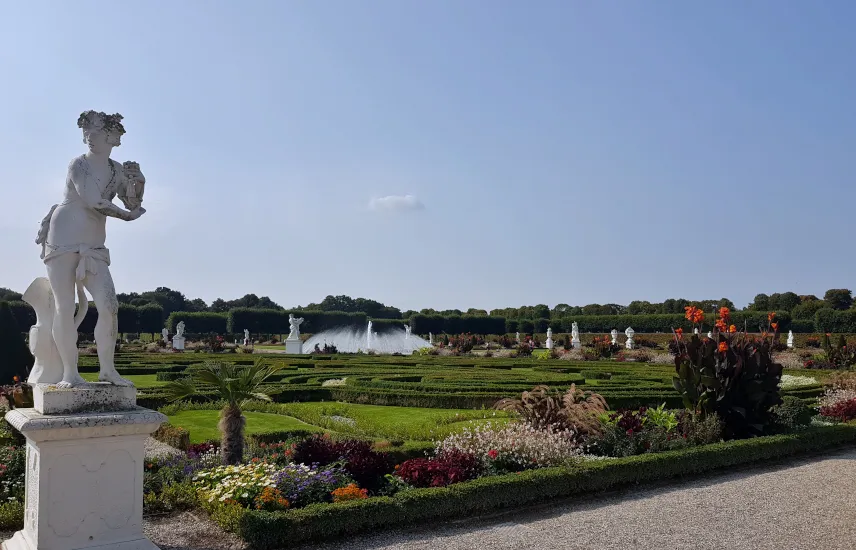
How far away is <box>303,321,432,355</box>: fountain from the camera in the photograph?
39772 millimetres

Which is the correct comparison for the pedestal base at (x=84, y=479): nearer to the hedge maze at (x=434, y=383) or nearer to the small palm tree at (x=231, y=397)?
the small palm tree at (x=231, y=397)

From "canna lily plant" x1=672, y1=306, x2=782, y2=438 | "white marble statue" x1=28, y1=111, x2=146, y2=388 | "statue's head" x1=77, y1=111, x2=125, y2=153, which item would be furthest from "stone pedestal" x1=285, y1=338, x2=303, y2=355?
"statue's head" x1=77, y1=111, x2=125, y2=153

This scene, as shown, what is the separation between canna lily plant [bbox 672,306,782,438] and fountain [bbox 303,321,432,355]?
94.9 ft

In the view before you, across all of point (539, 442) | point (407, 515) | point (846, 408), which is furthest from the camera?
point (846, 408)

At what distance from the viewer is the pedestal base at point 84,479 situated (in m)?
4.09

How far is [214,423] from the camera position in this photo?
10.3m

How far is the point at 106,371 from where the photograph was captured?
452 cm

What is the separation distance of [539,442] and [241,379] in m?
3.15

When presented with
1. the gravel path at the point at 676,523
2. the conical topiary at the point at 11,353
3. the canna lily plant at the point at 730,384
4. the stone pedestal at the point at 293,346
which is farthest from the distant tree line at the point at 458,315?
the gravel path at the point at 676,523

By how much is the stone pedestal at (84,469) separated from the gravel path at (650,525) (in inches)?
28.1

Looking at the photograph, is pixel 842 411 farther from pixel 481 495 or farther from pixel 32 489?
pixel 32 489

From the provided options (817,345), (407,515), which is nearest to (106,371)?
(407,515)

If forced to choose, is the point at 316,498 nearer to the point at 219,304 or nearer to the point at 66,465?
the point at 66,465

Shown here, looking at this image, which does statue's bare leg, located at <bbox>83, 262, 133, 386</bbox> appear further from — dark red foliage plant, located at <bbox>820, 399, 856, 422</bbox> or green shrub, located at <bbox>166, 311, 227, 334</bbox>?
green shrub, located at <bbox>166, 311, 227, 334</bbox>
